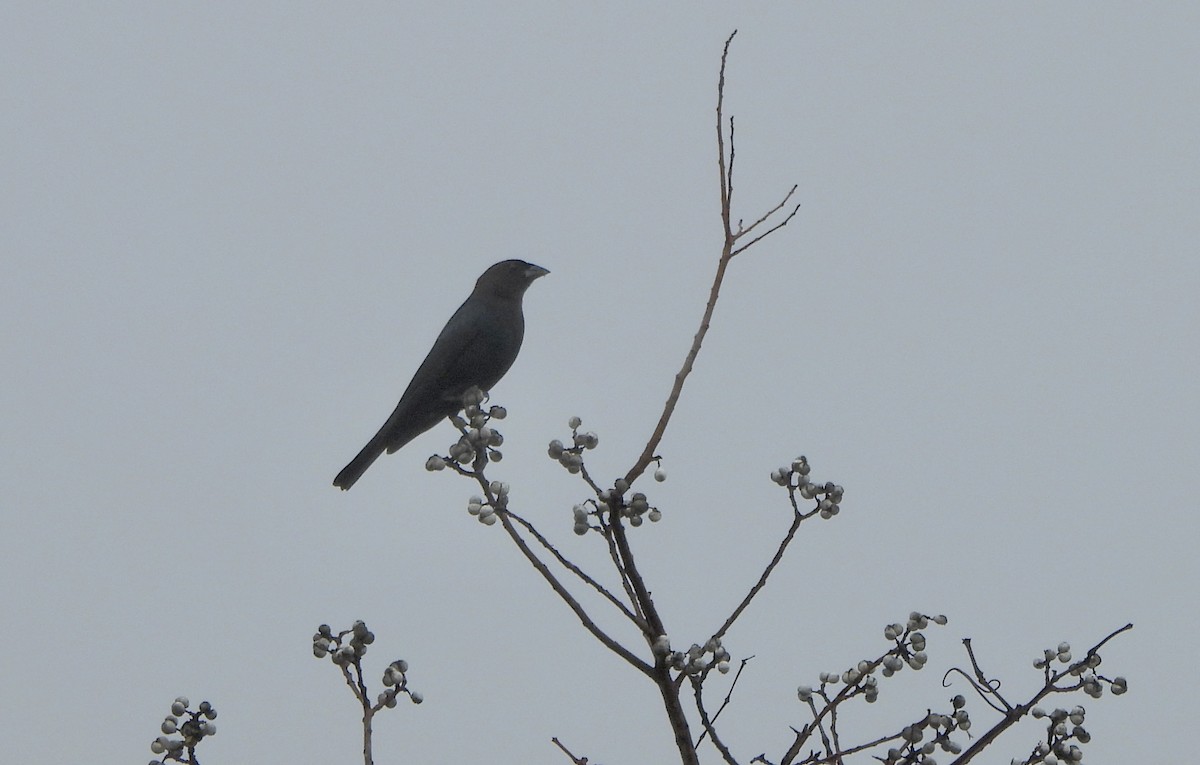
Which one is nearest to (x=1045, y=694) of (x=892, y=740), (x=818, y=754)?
(x=892, y=740)

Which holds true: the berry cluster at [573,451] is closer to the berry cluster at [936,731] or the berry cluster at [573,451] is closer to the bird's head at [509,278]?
the berry cluster at [936,731]

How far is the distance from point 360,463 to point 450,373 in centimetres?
67

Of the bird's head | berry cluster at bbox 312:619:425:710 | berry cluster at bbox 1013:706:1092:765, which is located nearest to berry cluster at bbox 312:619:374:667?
berry cluster at bbox 312:619:425:710

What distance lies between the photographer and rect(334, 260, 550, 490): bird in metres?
6.28

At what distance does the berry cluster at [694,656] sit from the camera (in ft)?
9.37

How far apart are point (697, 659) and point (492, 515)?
60cm

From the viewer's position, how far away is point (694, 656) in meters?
2.86

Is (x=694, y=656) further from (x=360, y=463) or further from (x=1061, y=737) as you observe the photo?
(x=360, y=463)

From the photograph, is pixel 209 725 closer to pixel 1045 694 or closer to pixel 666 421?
pixel 666 421

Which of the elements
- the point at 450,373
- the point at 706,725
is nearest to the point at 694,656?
the point at 706,725

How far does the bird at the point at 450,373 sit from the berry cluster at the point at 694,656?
3372 millimetres

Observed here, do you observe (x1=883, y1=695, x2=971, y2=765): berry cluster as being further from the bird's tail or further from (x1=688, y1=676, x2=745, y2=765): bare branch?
the bird's tail

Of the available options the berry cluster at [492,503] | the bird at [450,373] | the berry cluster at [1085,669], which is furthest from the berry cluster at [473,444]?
the bird at [450,373]

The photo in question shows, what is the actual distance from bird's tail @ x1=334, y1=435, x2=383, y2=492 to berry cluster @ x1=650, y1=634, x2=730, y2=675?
3705 mm
